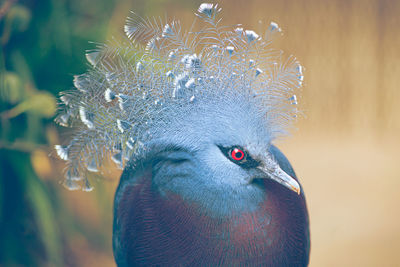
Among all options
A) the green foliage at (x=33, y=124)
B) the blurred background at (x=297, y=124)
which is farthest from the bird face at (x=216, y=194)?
the green foliage at (x=33, y=124)

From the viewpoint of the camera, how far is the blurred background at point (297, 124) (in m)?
1.88

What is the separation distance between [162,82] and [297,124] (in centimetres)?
145

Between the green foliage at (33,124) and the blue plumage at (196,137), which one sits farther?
the green foliage at (33,124)

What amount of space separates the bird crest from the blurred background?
0.55 m

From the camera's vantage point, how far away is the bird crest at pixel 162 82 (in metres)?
0.98

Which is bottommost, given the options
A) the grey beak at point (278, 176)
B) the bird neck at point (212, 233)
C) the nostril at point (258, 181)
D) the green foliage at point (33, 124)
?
the green foliage at point (33, 124)

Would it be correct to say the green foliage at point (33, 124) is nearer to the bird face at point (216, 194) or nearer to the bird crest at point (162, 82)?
the bird crest at point (162, 82)

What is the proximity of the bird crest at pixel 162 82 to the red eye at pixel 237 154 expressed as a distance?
127mm

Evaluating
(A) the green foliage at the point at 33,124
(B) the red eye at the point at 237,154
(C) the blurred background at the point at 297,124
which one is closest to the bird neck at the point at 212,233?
(B) the red eye at the point at 237,154

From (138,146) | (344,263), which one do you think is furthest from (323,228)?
(138,146)

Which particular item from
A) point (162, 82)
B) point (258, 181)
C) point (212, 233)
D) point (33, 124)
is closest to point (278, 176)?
point (258, 181)

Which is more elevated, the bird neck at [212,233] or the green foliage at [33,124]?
the bird neck at [212,233]

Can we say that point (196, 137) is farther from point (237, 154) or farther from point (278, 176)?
point (278, 176)

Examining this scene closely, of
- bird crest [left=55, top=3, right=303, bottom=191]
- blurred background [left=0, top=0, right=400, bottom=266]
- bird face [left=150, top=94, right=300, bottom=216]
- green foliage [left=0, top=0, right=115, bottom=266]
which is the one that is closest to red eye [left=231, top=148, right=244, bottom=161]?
bird face [left=150, top=94, right=300, bottom=216]
